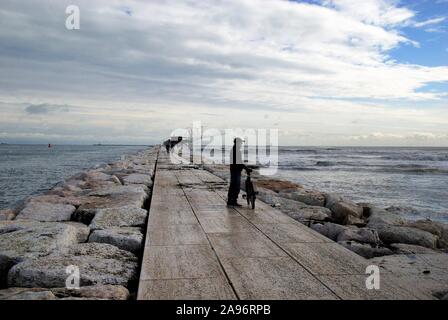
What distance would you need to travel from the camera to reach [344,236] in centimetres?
588

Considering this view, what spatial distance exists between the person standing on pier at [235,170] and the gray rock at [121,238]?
102 inches

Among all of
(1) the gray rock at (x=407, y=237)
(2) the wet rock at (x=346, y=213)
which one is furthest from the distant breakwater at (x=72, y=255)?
(2) the wet rock at (x=346, y=213)

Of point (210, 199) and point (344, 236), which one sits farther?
point (210, 199)

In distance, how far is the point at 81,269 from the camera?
12.5 ft

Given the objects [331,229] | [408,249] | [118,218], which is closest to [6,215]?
[118,218]

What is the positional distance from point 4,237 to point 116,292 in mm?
2086

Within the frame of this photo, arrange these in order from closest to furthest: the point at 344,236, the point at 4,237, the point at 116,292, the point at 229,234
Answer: the point at 116,292, the point at 4,237, the point at 229,234, the point at 344,236

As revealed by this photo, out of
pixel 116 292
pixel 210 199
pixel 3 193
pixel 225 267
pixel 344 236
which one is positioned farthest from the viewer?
pixel 3 193

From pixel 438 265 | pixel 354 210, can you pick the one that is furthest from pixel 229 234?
pixel 354 210

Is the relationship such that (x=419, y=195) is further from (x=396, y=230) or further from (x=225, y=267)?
(x=225, y=267)

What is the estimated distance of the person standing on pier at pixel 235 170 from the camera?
24.2ft

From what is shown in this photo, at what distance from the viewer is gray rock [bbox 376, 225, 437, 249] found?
6172 millimetres

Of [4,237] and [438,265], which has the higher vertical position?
[4,237]

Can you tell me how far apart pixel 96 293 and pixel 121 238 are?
1.60 meters
